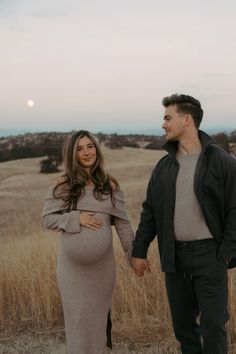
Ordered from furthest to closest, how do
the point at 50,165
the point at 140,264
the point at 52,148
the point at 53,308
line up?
the point at 52,148
the point at 50,165
the point at 53,308
the point at 140,264

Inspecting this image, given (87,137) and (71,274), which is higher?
(87,137)

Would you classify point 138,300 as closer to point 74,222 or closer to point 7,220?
point 74,222

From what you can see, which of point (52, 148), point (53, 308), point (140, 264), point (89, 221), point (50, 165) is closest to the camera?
point (89, 221)

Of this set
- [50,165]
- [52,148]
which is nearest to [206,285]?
[50,165]

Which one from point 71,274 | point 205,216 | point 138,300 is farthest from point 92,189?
point 138,300

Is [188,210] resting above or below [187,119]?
below

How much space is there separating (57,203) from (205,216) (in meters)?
1.17

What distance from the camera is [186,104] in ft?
12.8

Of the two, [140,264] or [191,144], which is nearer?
[191,144]

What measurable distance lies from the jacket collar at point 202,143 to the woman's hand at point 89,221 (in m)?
0.77

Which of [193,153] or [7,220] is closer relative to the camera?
[193,153]

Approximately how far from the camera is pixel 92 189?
4.08 m

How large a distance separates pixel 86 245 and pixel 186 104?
4.27ft

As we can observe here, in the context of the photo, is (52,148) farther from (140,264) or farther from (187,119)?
(187,119)
